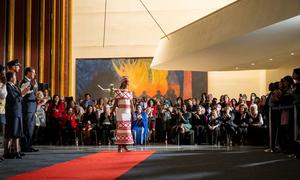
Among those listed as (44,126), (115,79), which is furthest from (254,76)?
(44,126)

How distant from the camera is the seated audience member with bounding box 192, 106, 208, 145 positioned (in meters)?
11.7

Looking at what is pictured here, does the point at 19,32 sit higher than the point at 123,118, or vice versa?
the point at 19,32

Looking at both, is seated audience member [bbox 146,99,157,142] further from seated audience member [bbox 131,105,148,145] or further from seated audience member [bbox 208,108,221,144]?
seated audience member [bbox 208,108,221,144]

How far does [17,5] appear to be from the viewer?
45.8 feet

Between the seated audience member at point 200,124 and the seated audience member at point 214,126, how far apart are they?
0.15m

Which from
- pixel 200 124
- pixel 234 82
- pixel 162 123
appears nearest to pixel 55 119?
pixel 162 123

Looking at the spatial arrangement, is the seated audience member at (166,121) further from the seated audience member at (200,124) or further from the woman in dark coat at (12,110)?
the woman in dark coat at (12,110)

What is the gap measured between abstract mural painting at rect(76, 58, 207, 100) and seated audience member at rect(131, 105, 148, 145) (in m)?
5.16

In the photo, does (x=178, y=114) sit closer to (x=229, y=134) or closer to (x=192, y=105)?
(x=192, y=105)

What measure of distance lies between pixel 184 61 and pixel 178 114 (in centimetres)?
236

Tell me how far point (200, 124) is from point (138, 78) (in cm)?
590

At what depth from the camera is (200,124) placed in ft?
38.9

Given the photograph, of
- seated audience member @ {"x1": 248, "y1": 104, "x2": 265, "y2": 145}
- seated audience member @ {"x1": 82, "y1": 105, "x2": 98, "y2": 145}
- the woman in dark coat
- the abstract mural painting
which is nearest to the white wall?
the abstract mural painting

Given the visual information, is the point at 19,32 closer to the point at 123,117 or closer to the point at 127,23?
the point at 127,23
